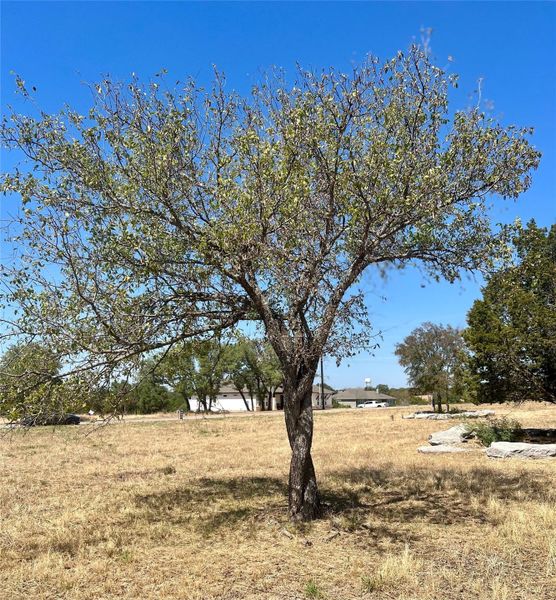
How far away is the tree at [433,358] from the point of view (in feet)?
147

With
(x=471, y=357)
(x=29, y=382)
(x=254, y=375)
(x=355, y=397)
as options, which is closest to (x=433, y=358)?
(x=471, y=357)

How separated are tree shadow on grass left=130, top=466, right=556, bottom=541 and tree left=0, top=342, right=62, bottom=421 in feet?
10.4

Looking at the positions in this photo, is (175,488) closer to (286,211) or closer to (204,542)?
(204,542)

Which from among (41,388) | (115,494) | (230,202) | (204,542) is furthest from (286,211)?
(115,494)

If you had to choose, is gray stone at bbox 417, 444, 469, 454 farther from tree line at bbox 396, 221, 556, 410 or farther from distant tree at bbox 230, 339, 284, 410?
distant tree at bbox 230, 339, 284, 410

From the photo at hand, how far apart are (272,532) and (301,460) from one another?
127cm

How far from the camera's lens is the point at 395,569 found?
7000 millimetres

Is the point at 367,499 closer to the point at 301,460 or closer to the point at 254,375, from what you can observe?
the point at 301,460

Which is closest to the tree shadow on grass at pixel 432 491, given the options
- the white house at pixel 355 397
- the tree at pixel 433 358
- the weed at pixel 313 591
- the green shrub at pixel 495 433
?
the weed at pixel 313 591

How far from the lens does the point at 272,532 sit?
9.16 metres

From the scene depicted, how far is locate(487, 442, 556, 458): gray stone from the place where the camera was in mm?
17578

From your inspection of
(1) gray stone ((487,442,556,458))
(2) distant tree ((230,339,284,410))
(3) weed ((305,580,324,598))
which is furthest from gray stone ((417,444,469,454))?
(2) distant tree ((230,339,284,410))

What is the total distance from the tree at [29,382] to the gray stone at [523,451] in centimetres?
1453

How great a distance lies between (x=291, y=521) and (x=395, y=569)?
Result: 291 centimetres
